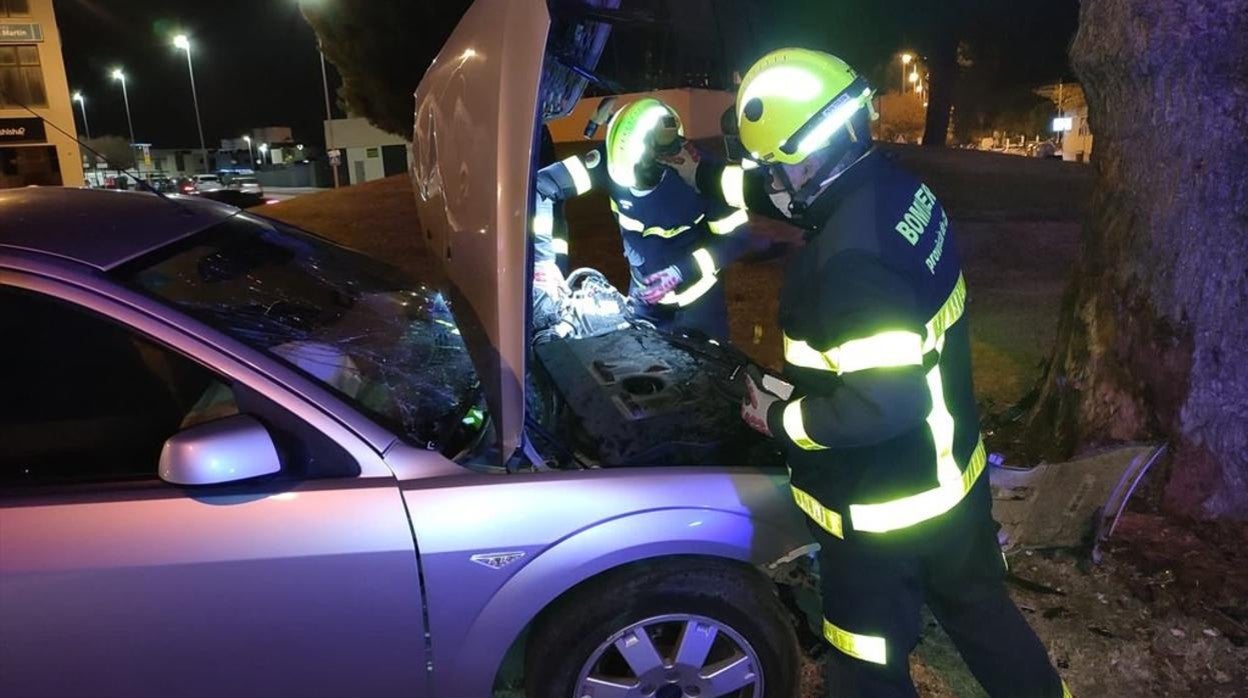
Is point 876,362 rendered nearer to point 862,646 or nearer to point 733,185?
point 862,646

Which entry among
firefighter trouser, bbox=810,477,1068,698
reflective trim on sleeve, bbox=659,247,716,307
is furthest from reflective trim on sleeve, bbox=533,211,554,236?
firefighter trouser, bbox=810,477,1068,698

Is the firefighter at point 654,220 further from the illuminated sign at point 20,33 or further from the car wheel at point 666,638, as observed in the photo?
the illuminated sign at point 20,33

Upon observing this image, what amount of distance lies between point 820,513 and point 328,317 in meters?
1.58

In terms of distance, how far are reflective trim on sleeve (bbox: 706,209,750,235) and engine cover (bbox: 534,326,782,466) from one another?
968mm

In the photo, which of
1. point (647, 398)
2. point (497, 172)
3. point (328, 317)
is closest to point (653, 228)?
point (647, 398)

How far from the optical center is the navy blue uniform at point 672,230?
13.0ft

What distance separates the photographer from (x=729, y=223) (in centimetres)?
398

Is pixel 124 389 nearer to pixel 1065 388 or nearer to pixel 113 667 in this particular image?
pixel 113 667

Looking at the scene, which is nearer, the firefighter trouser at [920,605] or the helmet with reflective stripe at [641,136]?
the firefighter trouser at [920,605]

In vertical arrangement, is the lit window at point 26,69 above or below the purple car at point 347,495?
above

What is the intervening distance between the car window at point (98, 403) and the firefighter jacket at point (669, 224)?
194 cm

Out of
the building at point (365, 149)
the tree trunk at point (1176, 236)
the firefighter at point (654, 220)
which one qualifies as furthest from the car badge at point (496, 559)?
the building at point (365, 149)

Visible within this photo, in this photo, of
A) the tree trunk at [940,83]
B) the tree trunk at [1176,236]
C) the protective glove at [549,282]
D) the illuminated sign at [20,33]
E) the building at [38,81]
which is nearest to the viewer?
the tree trunk at [1176,236]

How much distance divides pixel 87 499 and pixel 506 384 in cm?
97
